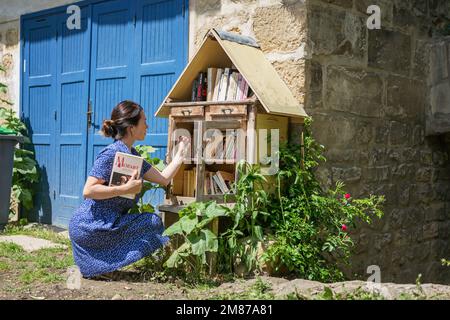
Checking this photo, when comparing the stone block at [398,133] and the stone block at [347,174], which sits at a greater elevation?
the stone block at [398,133]

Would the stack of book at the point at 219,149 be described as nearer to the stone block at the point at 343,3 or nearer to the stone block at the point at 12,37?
the stone block at the point at 343,3

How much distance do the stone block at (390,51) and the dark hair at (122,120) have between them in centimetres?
214

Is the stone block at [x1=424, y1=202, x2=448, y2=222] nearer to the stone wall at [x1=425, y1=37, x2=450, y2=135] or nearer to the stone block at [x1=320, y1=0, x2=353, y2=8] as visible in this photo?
the stone wall at [x1=425, y1=37, x2=450, y2=135]

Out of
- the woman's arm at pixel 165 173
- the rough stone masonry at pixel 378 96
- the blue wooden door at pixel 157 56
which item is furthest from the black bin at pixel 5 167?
the woman's arm at pixel 165 173

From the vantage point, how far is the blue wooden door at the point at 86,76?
18.4 feet

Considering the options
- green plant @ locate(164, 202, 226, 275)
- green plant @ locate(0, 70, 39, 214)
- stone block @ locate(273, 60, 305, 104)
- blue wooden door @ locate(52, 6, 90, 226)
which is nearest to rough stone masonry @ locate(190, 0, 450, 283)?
stone block @ locate(273, 60, 305, 104)

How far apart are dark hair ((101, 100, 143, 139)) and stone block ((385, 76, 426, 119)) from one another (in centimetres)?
238

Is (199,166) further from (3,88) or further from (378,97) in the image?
(3,88)

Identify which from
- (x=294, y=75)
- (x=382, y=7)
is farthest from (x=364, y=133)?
(x=382, y=7)

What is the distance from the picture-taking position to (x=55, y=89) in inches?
266

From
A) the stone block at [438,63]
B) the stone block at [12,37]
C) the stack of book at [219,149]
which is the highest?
the stone block at [12,37]
